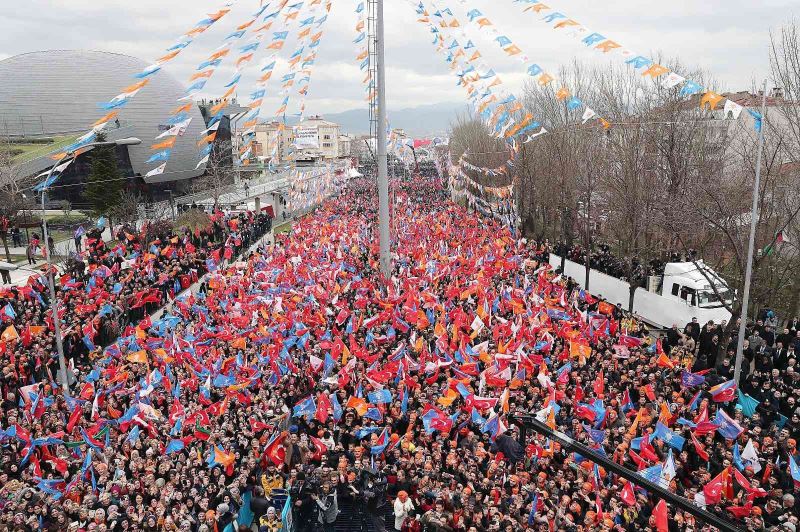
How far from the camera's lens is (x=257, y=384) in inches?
525

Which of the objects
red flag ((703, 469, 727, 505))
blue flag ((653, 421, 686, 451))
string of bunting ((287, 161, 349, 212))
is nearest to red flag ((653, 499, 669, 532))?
red flag ((703, 469, 727, 505))

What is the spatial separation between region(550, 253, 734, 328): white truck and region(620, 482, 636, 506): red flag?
10.5 meters

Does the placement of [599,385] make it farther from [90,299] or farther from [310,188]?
[310,188]

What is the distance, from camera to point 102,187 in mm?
41719

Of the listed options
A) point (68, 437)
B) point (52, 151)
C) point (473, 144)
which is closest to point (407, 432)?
point (68, 437)

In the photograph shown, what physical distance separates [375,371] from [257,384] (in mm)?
2907

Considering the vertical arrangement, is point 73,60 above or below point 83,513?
above

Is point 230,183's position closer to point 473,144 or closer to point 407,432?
point 473,144

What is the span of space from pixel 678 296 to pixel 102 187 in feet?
128

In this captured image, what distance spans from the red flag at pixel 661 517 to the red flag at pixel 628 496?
18.5 inches

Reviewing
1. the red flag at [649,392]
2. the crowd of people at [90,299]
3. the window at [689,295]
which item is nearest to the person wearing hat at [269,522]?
the red flag at [649,392]

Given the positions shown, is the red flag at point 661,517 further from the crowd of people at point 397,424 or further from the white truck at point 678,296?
the white truck at point 678,296

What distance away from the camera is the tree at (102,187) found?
1641 inches

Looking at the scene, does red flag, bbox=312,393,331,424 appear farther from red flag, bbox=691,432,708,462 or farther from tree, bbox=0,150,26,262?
tree, bbox=0,150,26,262
